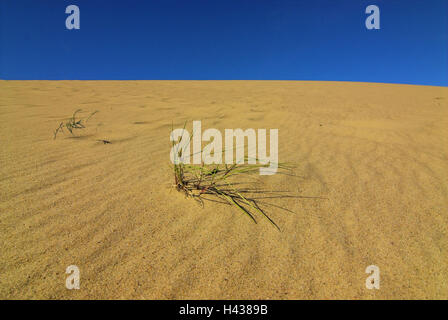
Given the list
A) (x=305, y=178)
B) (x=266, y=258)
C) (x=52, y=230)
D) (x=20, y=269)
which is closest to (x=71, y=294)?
(x=20, y=269)

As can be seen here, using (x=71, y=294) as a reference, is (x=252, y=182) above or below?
above

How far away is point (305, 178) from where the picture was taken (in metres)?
1.66

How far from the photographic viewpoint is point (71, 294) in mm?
785

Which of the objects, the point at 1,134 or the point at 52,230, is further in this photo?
the point at 1,134

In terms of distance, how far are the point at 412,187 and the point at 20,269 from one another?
2.19 m

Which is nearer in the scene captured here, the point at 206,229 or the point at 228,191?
the point at 206,229

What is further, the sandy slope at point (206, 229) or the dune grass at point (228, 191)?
the dune grass at point (228, 191)

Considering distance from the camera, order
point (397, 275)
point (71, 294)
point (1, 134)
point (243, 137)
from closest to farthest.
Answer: point (71, 294) → point (397, 275) → point (1, 134) → point (243, 137)

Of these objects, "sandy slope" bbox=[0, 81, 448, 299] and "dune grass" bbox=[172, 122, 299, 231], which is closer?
"sandy slope" bbox=[0, 81, 448, 299]

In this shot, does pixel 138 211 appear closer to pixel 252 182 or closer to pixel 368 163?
pixel 252 182

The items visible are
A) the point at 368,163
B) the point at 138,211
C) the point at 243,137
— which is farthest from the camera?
the point at 243,137

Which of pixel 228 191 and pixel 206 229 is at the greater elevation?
pixel 228 191
